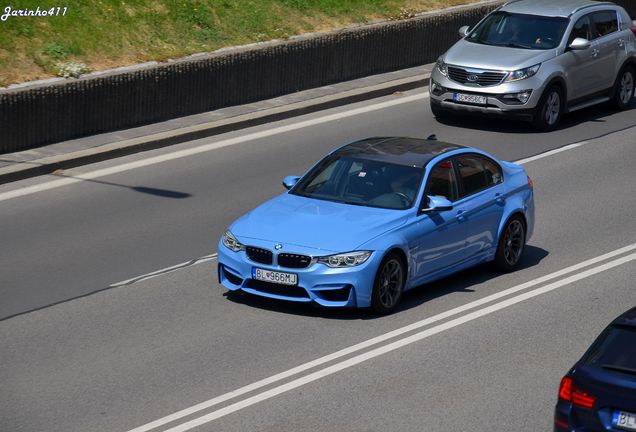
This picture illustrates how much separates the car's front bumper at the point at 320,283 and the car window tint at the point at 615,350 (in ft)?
12.8

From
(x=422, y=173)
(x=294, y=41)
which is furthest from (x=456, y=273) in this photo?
(x=294, y=41)

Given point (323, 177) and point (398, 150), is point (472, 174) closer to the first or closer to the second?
point (398, 150)

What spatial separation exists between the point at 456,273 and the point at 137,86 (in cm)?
785

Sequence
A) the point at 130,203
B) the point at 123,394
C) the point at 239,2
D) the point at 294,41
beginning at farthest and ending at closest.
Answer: the point at 239,2, the point at 294,41, the point at 130,203, the point at 123,394

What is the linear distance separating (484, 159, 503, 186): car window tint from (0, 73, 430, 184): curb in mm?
6697

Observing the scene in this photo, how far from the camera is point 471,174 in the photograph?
13.4 meters

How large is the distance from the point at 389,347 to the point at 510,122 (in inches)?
457

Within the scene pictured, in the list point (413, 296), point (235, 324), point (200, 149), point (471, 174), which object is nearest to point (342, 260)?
point (235, 324)

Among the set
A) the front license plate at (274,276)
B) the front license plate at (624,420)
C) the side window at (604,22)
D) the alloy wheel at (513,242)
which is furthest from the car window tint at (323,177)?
the side window at (604,22)

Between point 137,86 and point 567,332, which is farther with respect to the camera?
point 137,86

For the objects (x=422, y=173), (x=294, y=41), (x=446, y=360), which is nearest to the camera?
(x=446, y=360)

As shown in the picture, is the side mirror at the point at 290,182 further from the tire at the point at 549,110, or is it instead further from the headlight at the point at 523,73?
the tire at the point at 549,110

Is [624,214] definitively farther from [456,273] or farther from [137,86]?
[137,86]

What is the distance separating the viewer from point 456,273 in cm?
1350
